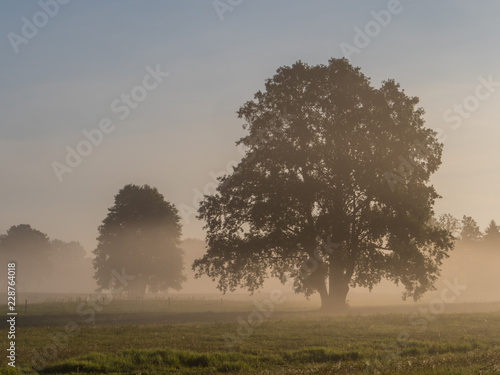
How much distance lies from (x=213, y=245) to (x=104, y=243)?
4651 cm

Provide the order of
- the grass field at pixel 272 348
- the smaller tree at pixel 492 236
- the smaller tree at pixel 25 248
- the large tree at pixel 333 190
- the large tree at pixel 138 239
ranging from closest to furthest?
the grass field at pixel 272 348
the large tree at pixel 333 190
the large tree at pixel 138 239
the smaller tree at pixel 492 236
the smaller tree at pixel 25 248

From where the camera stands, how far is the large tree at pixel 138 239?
85938 mm

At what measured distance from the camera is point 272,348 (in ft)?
73.8

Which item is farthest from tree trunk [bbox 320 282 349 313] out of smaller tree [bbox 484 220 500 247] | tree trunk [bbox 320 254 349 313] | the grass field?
smaller tree [bbox 484 220 500 247]

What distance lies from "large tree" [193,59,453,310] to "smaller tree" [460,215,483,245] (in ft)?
298

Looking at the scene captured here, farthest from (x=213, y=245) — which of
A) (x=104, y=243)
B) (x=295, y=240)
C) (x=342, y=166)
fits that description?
(x=104, y=243)

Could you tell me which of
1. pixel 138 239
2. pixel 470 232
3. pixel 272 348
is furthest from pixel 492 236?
pixel 272 348

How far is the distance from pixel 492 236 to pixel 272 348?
117 metres

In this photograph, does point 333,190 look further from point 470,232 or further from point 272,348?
point 470,232

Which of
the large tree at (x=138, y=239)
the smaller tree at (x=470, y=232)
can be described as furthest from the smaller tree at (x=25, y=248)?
the smaller tree at (x=470, y=232)

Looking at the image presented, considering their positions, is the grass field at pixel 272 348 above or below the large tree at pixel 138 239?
below

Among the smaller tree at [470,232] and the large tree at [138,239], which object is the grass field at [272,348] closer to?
the large tree at [138,239]

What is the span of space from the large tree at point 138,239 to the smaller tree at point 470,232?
76.1 metres

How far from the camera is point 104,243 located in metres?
88.9
